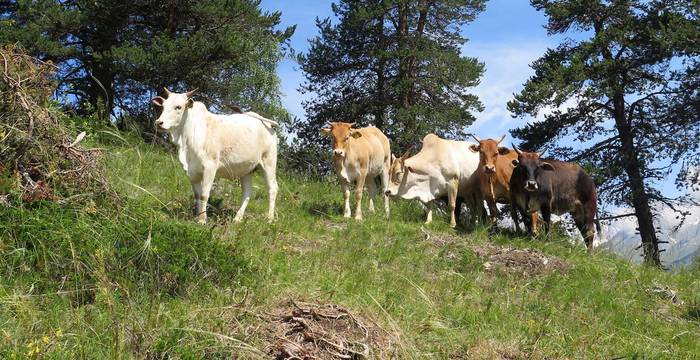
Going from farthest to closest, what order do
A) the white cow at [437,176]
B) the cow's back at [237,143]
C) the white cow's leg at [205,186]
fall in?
the white cow at [437,176] < the cow's back at [237,143] < the white cow's leg at [205,186]

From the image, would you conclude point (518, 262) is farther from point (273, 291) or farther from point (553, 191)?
point (273, 291)

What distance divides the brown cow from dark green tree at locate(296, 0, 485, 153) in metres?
7.23

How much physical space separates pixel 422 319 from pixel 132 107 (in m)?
16.5

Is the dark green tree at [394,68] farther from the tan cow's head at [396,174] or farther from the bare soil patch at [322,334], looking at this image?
the bare soil patch at [322,334]

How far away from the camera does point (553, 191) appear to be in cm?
1534

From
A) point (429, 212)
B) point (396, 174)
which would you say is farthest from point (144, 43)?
point (429, 212)

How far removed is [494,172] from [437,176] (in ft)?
4.44

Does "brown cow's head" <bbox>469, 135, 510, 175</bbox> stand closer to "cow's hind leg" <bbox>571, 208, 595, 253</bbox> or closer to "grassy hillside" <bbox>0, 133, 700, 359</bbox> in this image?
"cow's hind leg" <bbox>571, 208, 595, 253</bbox>

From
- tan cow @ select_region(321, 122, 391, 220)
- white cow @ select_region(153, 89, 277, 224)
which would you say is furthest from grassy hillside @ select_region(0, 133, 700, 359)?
tan cow @ select_region(321, 122, 391, 220)

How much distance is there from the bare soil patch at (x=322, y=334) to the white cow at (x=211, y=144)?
172 inches

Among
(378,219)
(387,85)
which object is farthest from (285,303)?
(387,85)

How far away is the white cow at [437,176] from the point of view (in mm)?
16078

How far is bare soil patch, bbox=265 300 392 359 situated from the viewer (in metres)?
5.81

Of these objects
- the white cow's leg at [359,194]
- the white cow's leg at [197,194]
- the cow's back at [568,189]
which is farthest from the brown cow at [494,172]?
the white cow's leg at [197,194]
